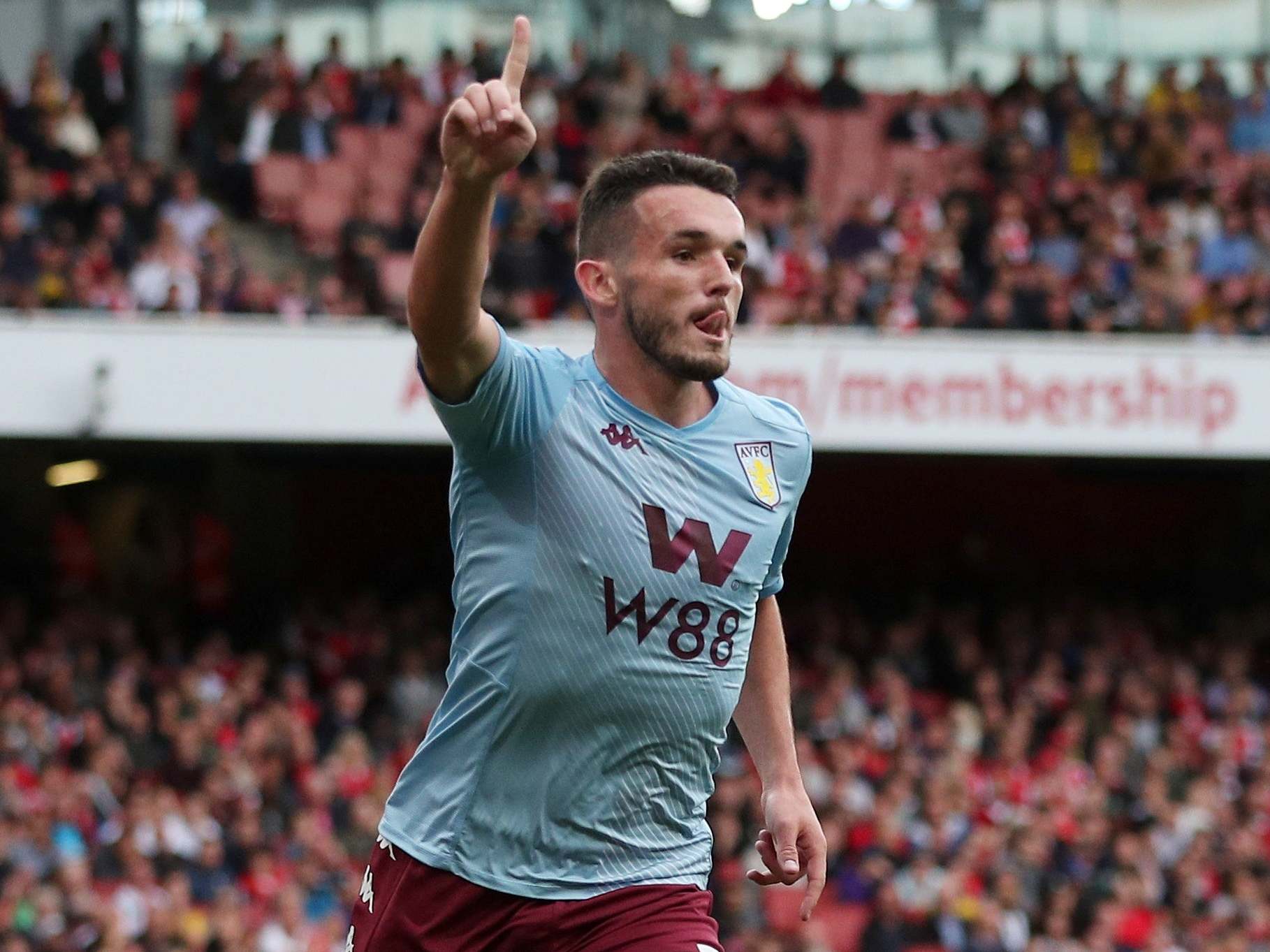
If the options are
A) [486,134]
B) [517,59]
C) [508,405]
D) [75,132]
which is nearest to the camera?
[486,134]

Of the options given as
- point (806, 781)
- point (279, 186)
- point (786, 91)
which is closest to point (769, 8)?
point (786, 91)

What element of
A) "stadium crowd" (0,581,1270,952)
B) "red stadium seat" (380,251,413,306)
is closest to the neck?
"stadium crowd" (0,581,1270,952)

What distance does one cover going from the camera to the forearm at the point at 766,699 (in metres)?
4.08

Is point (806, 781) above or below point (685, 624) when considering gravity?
below

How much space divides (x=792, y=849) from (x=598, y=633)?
635 mm

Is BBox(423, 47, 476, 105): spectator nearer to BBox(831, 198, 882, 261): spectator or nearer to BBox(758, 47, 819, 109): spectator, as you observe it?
BBox(758, 47, 819, 109): spectator

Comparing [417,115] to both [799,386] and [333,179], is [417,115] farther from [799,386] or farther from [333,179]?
[799,386]

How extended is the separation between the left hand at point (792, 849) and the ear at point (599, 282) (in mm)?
1053

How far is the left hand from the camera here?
3859 millimetres

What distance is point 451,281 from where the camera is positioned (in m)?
3.24

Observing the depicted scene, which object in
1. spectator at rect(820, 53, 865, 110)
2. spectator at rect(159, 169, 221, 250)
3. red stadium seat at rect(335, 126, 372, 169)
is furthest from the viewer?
spectator at rect(820, 53, 865, 110)

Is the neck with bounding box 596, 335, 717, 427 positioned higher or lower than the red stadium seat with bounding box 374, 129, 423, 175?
higher

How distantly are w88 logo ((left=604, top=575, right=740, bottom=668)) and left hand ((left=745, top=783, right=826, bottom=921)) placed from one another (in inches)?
14.2

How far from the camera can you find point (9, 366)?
14.4 meters
